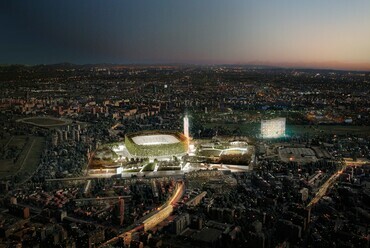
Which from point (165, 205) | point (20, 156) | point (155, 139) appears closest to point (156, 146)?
point (155, 139)

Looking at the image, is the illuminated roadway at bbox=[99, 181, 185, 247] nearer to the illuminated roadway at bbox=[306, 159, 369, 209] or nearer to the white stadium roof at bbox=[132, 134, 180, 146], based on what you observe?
the illuminated roadway at bbox=[306, 159, 369, 209]

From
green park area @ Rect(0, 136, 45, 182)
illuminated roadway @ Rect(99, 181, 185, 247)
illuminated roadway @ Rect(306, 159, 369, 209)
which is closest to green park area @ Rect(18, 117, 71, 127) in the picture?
green park area @ Rect(0, 136, 45, 182)

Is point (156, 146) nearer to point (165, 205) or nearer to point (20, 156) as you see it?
point (165, 205)

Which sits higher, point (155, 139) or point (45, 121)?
point (155, 139)

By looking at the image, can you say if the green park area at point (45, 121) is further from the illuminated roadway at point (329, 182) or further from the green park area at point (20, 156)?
the illuminated roadway at point (329, 182)

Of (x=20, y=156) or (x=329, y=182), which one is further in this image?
(x=20, y=156)

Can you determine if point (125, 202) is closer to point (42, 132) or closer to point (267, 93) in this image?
point (42, 132)

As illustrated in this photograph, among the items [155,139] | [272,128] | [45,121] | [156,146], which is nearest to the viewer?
[156,146]
